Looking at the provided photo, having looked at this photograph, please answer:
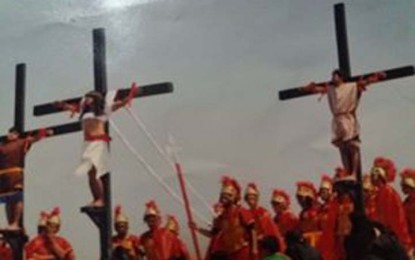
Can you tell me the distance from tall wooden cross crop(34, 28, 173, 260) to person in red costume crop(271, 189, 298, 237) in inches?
22.8

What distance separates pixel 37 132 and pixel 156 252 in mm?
670

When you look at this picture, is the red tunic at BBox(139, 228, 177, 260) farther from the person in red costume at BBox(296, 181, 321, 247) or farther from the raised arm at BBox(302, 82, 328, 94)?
the raised arm at BBox(302, 82, 328, 94)

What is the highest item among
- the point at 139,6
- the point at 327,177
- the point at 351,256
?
the point at 139,6

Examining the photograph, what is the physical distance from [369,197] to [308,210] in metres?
0.26

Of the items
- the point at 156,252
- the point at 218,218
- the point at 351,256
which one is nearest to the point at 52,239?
the point at 156,252

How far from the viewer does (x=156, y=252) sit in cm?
375

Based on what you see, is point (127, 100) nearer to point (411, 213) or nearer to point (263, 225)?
point (263, 225)

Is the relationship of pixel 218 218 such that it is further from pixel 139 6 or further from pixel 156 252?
pixel 139 6

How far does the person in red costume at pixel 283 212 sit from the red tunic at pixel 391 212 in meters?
0.36

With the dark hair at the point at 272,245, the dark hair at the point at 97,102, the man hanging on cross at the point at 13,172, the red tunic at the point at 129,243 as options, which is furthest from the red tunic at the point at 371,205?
the man hanging on cross at the point at 13,172

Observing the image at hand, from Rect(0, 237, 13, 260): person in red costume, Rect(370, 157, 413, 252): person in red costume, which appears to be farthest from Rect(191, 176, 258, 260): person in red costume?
Rect(0, 237, 13, 260): person in red costume

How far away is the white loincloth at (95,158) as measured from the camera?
349cm

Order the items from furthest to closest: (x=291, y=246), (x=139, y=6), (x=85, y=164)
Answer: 1. (x=85, y=164)
2. (x=139, y=6)
3. (x=291, y=246)

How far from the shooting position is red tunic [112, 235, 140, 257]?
3742 mm
